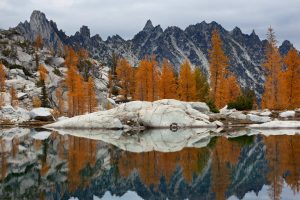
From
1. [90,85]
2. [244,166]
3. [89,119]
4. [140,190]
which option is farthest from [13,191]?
[90,85]

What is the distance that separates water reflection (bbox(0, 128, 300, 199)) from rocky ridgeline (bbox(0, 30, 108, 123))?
214 feet

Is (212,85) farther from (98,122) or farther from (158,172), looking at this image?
(158,172)

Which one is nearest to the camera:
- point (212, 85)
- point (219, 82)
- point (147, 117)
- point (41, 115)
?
point (147, 117)

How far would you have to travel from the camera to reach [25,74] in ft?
461

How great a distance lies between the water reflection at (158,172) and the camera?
17.6 metres

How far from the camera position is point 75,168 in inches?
984

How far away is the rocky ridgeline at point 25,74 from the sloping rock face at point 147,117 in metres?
31.9

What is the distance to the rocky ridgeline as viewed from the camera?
11289 cm

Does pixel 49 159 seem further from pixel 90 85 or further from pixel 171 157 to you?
pixel 90 85

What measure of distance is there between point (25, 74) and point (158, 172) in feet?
417

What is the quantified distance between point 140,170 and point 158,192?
228 inches

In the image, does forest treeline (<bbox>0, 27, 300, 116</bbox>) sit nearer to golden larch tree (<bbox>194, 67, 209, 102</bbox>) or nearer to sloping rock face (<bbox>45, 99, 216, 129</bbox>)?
golden larch tree (<bbox>194, 67, 209, 102</bbox>)

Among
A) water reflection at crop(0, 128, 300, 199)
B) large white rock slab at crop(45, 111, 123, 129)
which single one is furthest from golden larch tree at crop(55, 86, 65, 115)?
water reflection at crop(0, 128, 300, 199)

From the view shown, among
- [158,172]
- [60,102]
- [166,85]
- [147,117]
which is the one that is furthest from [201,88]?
[158,172]
